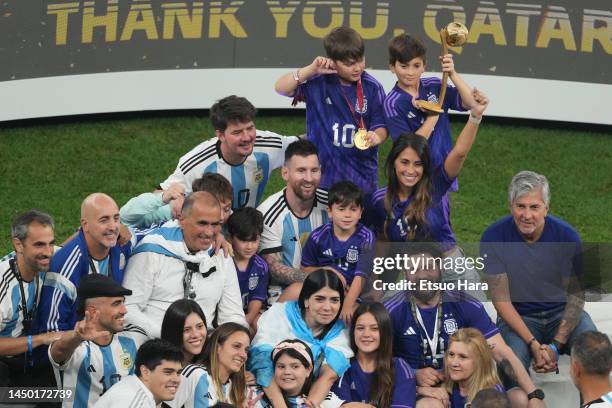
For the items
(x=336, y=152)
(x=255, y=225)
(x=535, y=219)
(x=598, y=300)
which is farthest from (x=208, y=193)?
(x=598, y=300)

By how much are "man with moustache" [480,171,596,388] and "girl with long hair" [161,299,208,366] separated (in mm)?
2021

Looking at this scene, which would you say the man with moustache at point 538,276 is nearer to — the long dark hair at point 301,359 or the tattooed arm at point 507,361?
the tattooed arm at point 507,361

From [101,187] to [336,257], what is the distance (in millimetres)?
4670

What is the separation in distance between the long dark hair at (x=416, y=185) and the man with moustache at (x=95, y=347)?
198 centimetres

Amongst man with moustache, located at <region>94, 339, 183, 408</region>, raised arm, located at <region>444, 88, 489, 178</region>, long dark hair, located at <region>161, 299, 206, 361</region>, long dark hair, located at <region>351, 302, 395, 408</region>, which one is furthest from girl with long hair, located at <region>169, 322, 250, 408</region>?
raised arm, located at <region>444, 88, 489, 178</region>

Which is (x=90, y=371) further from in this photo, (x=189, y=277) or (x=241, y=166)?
(x=241, y=166)

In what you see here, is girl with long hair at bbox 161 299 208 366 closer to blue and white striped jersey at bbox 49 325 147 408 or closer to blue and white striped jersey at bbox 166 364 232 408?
blue and white striped jersey at bbox 166 364 232 408

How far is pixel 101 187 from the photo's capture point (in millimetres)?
13203

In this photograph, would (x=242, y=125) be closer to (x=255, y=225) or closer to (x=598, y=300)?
(x=255, y=225)

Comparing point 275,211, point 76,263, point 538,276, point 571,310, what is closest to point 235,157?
point 275,211

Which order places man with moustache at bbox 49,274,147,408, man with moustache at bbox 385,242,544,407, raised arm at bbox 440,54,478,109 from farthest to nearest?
1. raised arm at bbox 440,54,478,109
2. man with moustache at bbox 385,242,544,407
3. man with moustache at bbox 49,274,147,408

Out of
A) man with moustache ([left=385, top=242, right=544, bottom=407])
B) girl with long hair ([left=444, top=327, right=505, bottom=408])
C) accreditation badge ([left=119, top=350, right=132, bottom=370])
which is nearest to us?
accreditation badge ([left=119, top=350, right=132, bottom=370])

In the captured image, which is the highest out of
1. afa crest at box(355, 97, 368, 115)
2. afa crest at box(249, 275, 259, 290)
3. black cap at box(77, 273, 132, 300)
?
afa crest at box(355, 97, 368, 115)

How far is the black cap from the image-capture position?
815 cm
